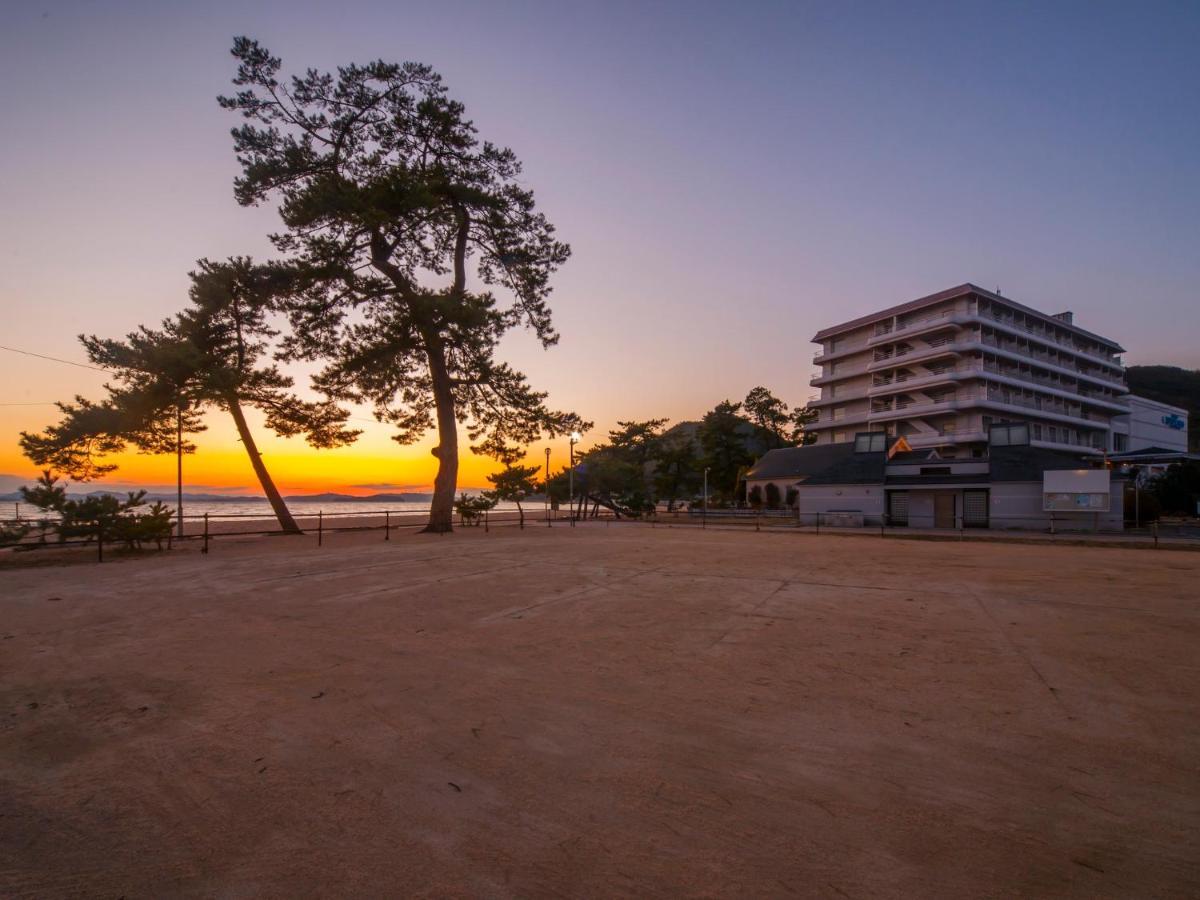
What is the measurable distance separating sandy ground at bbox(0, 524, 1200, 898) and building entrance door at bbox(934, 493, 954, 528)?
2580cm

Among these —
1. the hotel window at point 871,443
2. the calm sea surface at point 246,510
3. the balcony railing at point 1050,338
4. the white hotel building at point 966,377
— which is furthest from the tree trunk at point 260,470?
the balcony railing at point 1050,338

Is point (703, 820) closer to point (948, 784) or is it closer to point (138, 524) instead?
point (948, 784)

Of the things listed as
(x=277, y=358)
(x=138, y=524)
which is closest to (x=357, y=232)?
(x=277, y=358)

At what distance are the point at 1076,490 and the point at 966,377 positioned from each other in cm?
2489

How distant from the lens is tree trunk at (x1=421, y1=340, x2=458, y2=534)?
73.5 ft

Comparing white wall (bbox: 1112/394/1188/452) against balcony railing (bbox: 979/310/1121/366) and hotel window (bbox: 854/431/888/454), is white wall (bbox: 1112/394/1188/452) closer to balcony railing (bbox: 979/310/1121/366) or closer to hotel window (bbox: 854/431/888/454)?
balcony railing (bbox: 979/310/1121/366)

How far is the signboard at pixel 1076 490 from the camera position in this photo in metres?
24.6

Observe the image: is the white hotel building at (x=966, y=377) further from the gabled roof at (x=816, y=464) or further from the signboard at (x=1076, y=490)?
the signboard at (x=1076, y=490)

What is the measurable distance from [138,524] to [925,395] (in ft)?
186

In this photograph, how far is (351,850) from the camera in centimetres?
238

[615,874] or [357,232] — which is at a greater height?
[357,232]

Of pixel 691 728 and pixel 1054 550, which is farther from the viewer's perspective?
pixel 1054 550

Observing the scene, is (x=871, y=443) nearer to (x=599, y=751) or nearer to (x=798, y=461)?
(x=798, y=461)

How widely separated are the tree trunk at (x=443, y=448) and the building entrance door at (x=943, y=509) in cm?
2619
